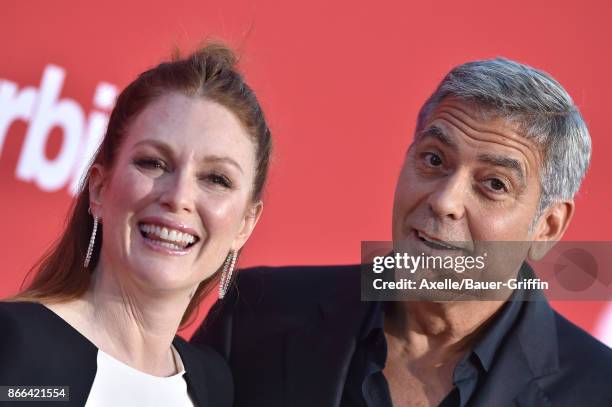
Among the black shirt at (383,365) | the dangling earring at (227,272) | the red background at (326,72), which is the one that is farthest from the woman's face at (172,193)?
the red background at (326,72)

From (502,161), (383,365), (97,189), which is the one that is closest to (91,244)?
(97,189)

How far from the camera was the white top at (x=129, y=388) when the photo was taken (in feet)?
5.64

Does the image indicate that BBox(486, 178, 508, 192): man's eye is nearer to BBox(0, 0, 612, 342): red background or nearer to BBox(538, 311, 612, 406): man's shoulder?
BBox(538, 311, 612, 406): man's shoulder

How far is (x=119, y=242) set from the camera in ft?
5.86

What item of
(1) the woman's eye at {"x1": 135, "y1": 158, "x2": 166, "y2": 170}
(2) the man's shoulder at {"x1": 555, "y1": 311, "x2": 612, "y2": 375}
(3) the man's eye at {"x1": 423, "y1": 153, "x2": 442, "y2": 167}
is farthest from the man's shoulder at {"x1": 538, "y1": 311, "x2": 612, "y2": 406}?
(1) the woman's eye at {"x1": 135, "y1": 158, "x2": 166, "y2": 170}

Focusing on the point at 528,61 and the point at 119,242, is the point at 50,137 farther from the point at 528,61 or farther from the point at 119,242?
the point at 528,61

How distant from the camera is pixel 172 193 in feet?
5.74

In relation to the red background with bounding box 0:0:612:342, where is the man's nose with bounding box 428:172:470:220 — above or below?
below

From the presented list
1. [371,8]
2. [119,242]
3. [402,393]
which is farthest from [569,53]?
[119,242]

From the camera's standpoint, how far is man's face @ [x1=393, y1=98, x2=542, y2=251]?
201 cm

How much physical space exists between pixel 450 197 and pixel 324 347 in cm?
45

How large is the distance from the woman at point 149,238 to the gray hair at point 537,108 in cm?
51

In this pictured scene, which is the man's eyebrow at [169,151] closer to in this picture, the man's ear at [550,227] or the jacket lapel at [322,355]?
the jacket lapel at [322,355]

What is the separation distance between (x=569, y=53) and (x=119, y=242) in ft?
6.69
